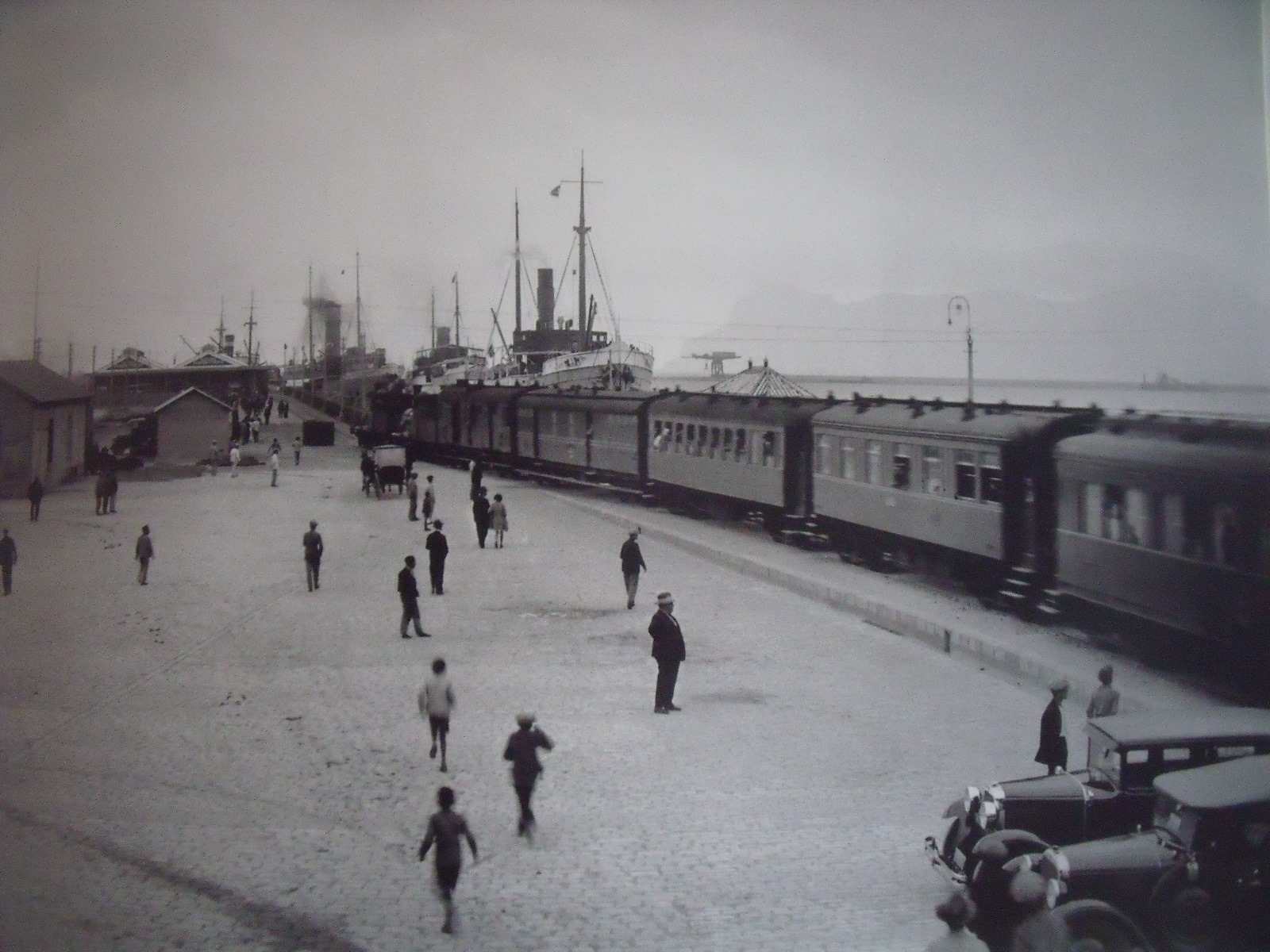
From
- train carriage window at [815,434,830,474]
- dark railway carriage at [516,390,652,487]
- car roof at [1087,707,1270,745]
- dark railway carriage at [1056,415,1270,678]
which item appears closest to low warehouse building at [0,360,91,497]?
car roof at [1087,707,1270,745]

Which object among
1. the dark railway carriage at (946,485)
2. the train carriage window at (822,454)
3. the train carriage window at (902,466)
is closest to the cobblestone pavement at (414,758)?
the dark railway carriage at (946,485)

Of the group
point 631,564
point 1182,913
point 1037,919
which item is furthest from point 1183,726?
point 631,564

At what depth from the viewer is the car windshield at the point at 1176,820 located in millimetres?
5355

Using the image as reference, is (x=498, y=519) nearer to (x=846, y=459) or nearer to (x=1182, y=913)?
(x=846, y=459)

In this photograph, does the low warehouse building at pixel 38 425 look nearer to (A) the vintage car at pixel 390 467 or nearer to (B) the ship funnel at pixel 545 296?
(A) the vintage car at pixel 390 467

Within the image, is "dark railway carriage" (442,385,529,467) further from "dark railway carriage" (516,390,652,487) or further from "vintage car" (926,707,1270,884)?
"vintage car" (926,707,1270,884)

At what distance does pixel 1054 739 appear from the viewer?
6.98m

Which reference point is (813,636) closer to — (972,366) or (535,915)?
(535,915)

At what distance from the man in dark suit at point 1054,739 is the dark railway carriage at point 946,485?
15.2 feet

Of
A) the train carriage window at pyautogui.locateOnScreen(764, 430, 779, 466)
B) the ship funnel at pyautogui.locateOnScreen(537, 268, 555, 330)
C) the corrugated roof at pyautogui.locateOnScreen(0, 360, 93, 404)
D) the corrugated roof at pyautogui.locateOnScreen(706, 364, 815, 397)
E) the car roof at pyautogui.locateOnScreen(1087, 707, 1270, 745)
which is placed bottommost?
the car roof at pyautogui.locateOnScreen(1087, 707, 1270, 745)

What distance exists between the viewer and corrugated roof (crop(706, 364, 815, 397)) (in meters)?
31.6

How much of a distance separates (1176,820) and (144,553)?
8499 mm

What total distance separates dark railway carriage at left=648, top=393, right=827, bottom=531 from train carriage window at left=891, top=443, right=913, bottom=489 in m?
2.66

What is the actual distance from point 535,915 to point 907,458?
10005 millimetres
